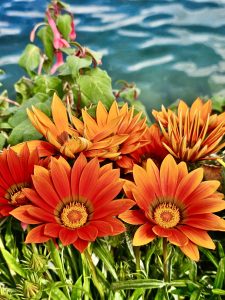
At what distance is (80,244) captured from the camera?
0.50m

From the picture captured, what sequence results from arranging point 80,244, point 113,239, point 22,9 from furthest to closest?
point 22,9, point 113,239, point 80,244

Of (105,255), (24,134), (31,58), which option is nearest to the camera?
(105,255)

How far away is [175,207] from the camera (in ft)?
1.83

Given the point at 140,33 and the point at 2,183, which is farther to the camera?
the point at 140,33

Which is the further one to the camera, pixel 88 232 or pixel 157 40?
pixel 157 40

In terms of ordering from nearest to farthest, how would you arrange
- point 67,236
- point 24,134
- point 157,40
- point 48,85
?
point 67,236
point 24,134
point 48,85
point 157,40

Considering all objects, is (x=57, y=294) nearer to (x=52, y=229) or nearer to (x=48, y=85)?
(x=52, y=229)

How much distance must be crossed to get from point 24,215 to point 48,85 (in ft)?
1.36

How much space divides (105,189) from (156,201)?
6 cm

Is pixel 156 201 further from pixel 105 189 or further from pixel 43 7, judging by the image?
pixel 43 7

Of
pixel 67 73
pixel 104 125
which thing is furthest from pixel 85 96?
pixel 104 125

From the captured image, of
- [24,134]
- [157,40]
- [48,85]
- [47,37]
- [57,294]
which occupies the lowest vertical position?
[57,294]

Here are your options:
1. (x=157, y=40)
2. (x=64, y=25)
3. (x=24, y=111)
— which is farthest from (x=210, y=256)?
(x=157, y=40)

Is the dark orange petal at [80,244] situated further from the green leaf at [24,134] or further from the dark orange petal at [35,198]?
the green leaf at [24,134]
